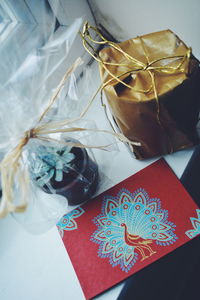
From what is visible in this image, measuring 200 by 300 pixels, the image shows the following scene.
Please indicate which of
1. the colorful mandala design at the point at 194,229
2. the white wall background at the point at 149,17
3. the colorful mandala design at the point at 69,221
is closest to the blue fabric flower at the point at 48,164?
the colorful mandala design at the point at 69,221

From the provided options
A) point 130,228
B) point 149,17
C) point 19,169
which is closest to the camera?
point 19,169

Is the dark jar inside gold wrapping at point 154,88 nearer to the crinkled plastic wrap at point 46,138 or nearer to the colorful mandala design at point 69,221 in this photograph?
the crinkled plastic wrap at point 46,138

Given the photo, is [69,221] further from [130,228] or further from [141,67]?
[141,67]

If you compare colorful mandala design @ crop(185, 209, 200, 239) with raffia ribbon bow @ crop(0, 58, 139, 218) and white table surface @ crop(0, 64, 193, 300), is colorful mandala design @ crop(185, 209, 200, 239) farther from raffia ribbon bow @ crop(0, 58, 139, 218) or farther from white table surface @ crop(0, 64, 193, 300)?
raffia ribbon bow @ crop(0, 58, 139, 218)

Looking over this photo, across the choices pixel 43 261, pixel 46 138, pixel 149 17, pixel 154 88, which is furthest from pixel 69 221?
pixel 149 17

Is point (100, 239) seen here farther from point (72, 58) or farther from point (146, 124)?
point (72, 58)

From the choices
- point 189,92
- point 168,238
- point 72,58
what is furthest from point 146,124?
point 72,58

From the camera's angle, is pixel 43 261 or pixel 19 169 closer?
pixel 19 169
